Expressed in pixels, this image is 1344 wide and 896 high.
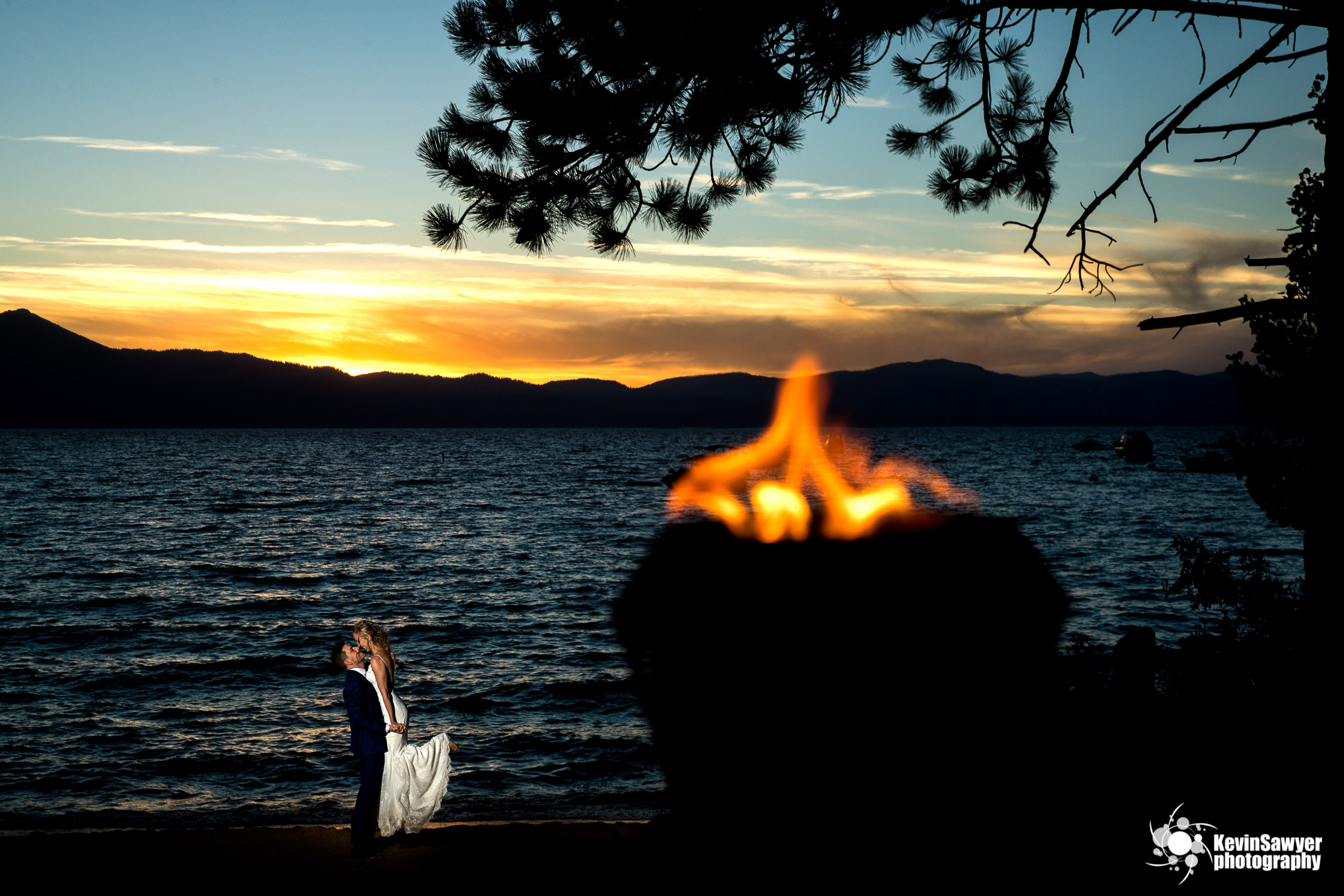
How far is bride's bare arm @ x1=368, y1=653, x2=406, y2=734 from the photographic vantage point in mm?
6649

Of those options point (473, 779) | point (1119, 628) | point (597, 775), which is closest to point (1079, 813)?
point (597, 775)

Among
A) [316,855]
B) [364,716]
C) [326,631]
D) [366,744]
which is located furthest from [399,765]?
[326,631]

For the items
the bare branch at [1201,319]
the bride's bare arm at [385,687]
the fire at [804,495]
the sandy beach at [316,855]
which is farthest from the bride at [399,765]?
the fire at [804,495]

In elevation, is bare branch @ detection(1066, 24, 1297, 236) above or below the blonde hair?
above

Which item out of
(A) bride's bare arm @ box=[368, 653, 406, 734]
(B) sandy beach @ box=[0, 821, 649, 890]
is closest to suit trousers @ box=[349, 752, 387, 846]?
(B) sandy beach @ box=[0, 821, 649, 890]

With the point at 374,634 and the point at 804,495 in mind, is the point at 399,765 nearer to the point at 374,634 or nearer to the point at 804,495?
the point at 374,634

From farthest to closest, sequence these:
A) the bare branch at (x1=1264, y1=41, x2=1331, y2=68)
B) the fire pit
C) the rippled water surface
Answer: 1. the rippled water surface
2. the fire pit
3. the bare branch at (x1=1264, y1=41, x2=1331, y2=68)

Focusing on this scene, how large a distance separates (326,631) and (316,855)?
16713 mm

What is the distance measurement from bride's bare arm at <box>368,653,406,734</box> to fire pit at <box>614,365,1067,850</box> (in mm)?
2726

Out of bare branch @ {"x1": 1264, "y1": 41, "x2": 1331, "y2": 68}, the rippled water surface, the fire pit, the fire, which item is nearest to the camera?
bare branch @ {"x1": 1264, "y1": 41, "x2": 1331, "y2": 68}

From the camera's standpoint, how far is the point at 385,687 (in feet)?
21.9

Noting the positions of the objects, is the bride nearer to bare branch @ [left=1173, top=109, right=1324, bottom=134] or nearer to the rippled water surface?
→ the rippled water surface

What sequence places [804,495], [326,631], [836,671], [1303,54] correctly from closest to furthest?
[1303,54]
[836,671]
[326,631]
[804,495]

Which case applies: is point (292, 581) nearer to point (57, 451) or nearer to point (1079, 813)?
point (1079, 813)
